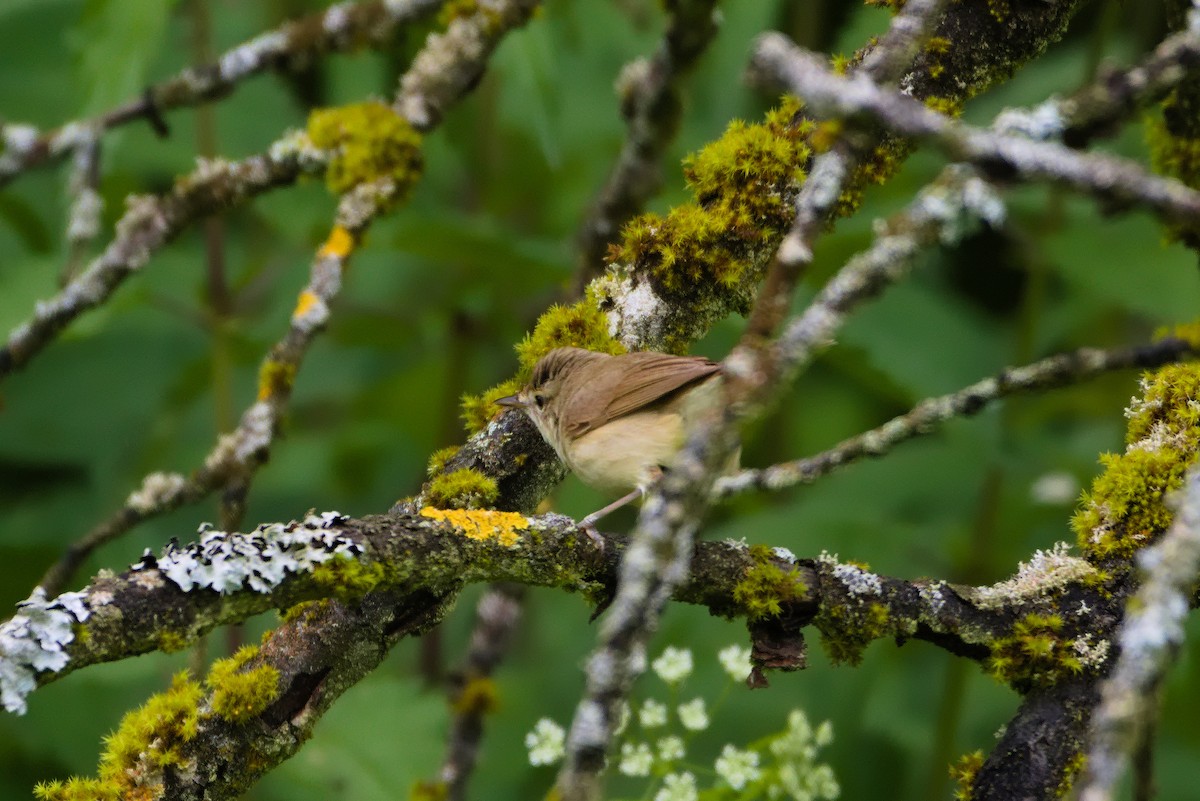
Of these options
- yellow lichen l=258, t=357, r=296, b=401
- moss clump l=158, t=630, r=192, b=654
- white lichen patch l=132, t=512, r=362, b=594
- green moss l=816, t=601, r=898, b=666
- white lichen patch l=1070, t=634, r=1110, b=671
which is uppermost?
yellow lichen l=258, t=357, r=296, b=401

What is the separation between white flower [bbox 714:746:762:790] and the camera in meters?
2.83

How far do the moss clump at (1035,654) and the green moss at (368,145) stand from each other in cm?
213

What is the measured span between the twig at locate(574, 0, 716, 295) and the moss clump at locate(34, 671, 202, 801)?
1.95 meters

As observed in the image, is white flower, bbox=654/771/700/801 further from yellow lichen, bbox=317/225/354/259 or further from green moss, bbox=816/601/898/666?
yellow lichen, bbox=317/225/354/259

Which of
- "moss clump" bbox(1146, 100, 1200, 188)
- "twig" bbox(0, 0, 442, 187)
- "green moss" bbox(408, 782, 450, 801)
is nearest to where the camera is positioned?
"moss clump" bbox(1146, 100, 1200, 188)

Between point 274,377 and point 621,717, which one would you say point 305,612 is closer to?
point 621,717

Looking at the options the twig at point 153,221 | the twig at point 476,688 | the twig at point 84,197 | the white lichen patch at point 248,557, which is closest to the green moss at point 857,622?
the white lichen patch at point 248,557

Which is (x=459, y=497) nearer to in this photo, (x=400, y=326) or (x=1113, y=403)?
(x=400, y=326)

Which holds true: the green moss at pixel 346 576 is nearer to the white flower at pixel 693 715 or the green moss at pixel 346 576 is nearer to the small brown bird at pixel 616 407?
the small brown bird at pixel 616 407

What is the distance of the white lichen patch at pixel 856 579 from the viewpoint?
235 centimetres

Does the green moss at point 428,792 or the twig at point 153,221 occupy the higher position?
the twig at point 153,221

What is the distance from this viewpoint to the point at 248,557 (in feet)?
6.50

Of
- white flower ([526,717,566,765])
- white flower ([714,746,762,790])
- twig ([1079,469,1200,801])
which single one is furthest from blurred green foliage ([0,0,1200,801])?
twig ([1079,469,1200,801])

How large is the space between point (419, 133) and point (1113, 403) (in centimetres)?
463
